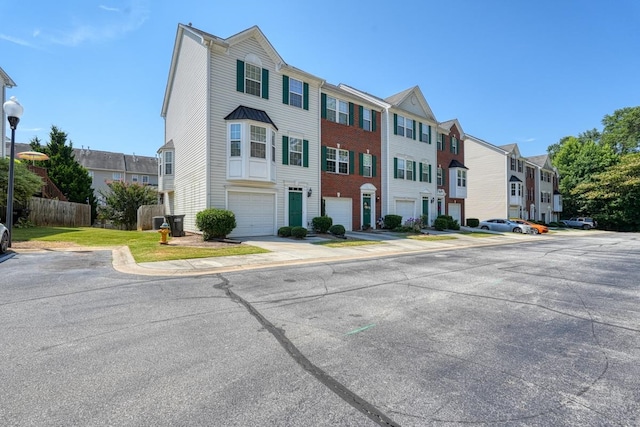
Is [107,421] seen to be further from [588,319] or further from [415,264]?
[415,264]

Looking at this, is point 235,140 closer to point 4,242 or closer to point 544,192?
point 4,242

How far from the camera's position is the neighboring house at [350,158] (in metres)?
20.6

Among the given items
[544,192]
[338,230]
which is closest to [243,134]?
[338,230]

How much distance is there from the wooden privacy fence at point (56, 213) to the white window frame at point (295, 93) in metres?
16.0

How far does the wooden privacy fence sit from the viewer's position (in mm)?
18759

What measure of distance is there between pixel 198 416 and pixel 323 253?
9508 millimetres

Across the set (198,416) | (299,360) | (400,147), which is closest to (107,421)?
(198,416)

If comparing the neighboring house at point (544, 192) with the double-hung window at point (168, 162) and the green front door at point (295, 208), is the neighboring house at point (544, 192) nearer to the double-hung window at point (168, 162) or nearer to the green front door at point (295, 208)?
the green front door at point (295, 208)

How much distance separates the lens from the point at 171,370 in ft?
10.0

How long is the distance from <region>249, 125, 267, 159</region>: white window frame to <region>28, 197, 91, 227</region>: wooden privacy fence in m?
13.5

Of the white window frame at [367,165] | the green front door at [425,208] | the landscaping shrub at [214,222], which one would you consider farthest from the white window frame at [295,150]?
the green front door at [425,208]

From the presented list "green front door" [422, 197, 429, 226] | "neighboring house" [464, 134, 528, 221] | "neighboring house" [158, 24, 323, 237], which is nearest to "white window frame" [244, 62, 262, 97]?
"neighboring house" [158, 24, 323, 237]

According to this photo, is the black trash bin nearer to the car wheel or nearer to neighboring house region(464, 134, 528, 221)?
the car wheel

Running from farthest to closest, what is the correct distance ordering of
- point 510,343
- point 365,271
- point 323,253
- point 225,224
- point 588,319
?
point 225,224 → point 323,253 → point 365,271 → point 588,319 → point 510,343
